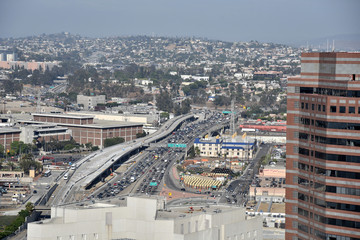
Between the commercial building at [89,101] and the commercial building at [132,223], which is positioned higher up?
the commercial building at [89,101]

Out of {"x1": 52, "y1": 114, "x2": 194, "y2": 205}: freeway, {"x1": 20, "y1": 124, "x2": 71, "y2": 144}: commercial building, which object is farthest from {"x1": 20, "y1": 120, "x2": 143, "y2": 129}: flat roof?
{"x1": 52, "y1": 114, "x2": 194, "y2": 205}: freeway

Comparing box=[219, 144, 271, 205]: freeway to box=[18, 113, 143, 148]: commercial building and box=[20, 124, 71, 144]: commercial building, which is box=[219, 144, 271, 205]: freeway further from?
box=[20, 124, 71, 144]: commercial building

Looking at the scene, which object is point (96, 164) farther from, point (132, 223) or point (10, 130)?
point (132, 223)

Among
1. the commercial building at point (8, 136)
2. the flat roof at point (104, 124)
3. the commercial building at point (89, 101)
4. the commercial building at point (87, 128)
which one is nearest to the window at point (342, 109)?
the commercial building at point (8, 136)

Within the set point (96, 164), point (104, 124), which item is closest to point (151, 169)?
point (96, 164)

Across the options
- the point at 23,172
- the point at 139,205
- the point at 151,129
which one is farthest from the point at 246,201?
the point at 151,129

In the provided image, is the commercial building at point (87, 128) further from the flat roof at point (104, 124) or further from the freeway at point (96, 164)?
the freeway at point (96, 164)
